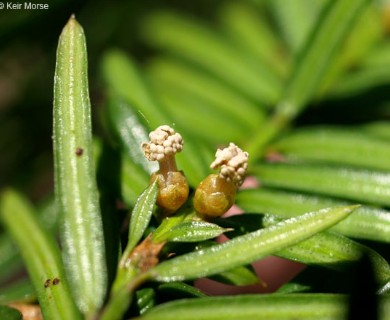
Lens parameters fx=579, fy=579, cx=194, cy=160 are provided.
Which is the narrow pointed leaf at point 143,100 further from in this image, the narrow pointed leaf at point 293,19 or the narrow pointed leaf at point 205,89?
the narrow pointed leaf at point 293,19

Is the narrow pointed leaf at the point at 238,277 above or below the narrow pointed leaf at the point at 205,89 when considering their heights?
below

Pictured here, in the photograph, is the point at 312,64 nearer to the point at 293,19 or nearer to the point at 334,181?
the point at 293,19

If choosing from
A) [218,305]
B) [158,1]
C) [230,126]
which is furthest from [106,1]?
[218,305]

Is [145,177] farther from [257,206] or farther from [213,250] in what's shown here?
[213,250]

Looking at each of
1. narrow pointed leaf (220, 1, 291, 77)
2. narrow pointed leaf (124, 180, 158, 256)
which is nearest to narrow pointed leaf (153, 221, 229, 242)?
narrow pointed leaf (124, 180, 158, 256)

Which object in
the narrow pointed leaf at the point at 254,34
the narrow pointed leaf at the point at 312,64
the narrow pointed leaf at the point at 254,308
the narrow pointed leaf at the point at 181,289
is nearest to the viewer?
the narrow pointed leaf at the point at 254,308

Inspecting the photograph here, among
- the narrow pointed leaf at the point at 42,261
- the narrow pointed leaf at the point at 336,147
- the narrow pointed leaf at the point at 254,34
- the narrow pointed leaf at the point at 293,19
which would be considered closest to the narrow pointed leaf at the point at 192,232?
the narrow pointed leaf at the point at 42,261

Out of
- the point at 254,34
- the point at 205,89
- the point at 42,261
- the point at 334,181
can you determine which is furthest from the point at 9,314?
the point at 254,34
